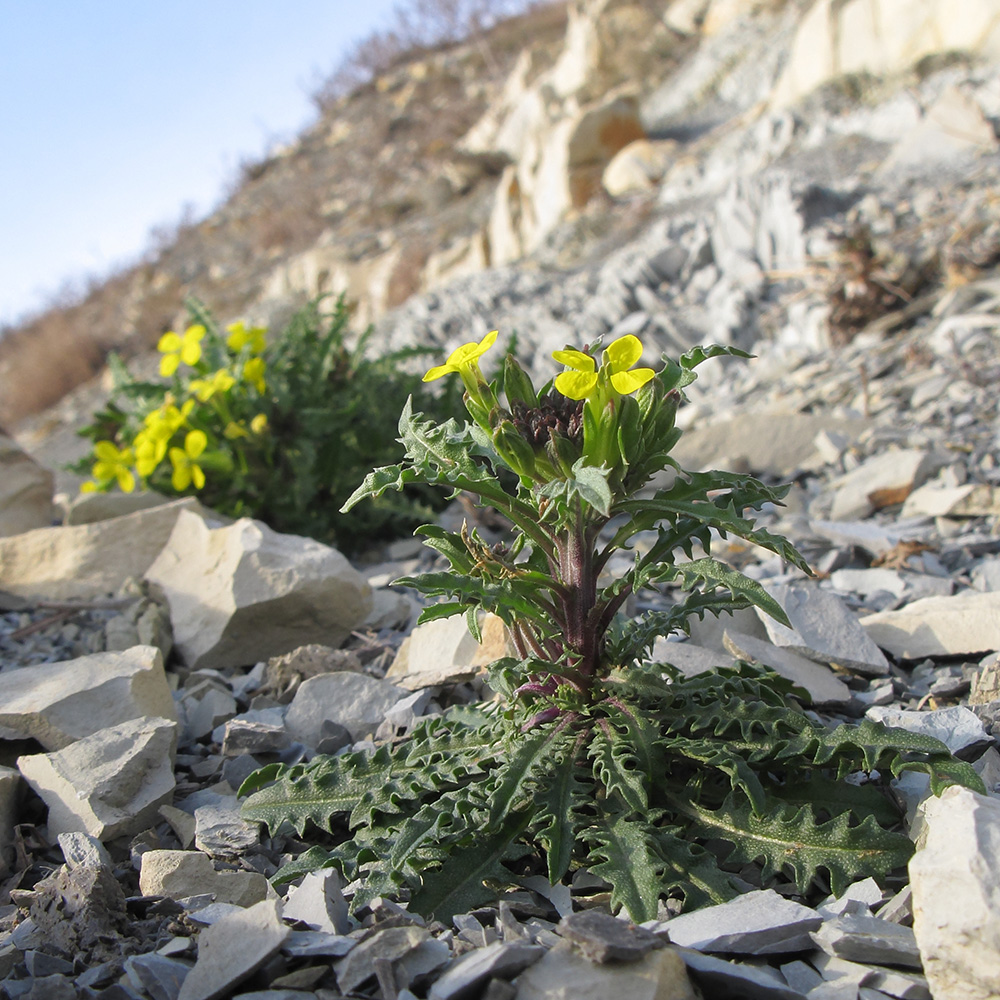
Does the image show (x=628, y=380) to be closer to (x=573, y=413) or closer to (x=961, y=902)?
(x=573, y=413)

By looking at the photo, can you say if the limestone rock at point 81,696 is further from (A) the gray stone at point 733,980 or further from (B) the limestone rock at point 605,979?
(A) the gray stone at point 733,980

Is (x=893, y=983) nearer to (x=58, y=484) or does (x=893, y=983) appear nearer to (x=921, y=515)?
(x=921, y=515)

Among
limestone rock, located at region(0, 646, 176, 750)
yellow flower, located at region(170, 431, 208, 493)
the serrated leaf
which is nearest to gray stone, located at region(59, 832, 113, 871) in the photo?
limestone rock, located at region(0, 646, 176, 750)

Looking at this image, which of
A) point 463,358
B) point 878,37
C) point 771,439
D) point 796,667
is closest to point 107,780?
point 463,358

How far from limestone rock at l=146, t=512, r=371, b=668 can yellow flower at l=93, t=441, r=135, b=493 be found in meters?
1.30

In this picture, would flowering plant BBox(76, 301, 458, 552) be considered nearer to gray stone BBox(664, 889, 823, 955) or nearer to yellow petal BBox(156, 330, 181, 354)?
yellow petal BBox(156, 330, 181, 354)

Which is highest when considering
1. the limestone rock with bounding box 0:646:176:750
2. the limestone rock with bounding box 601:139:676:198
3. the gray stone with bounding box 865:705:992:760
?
the limestone rock with bounding box 601:139:676:198

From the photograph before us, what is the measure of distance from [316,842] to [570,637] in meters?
0.74

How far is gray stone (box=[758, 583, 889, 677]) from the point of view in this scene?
237 centimetres

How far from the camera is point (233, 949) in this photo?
1.42 metres

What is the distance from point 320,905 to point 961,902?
102cm

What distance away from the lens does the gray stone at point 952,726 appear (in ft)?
6.12

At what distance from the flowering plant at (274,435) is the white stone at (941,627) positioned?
193 cm

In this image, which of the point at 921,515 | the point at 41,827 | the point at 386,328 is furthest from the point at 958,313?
the point at 386,328
